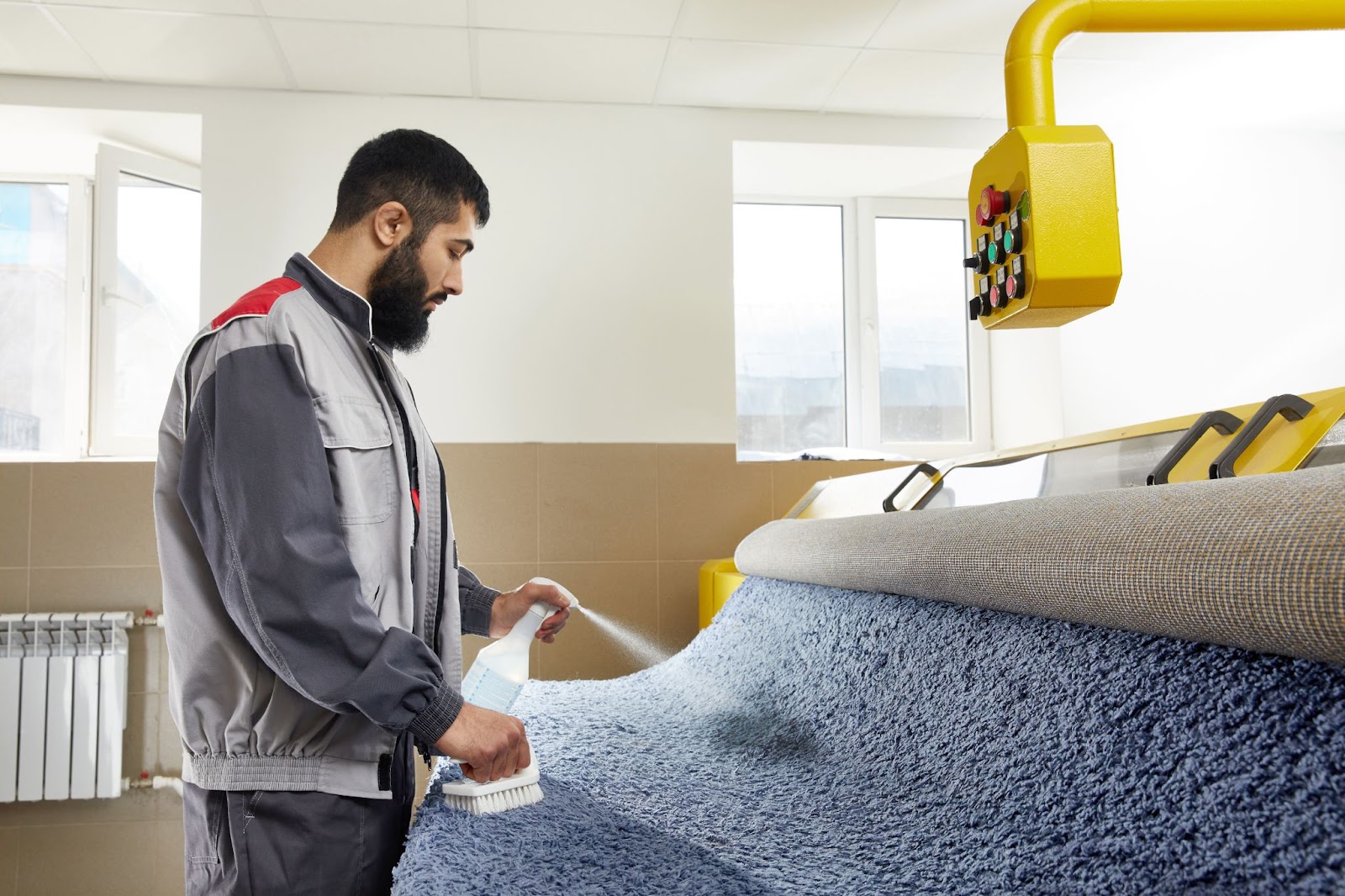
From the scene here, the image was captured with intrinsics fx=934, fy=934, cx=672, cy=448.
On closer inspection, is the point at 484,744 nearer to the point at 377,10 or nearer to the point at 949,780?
the point at 949,780

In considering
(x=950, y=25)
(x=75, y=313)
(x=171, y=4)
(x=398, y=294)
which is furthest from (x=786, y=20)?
(x=75, y=313)

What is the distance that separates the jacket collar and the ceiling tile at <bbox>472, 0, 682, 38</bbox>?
1398 mm

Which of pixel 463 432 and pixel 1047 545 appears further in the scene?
pixel 463 432

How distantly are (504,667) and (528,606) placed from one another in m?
0.11

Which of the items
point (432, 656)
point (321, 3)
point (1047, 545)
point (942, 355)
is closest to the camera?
point (1047, 545)

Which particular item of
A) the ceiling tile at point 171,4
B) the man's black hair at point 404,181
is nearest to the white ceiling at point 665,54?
the ceiling tile at point 171,4

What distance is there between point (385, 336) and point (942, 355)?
236cm

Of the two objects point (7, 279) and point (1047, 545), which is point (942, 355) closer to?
point (1047, 545)

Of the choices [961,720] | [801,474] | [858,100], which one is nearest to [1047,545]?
[961,720]

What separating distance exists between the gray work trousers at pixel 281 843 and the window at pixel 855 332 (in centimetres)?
223

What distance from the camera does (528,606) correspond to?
129 cm

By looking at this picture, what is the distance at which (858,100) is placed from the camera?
279 cm

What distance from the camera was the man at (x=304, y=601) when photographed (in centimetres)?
86

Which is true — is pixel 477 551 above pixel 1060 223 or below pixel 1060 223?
below
